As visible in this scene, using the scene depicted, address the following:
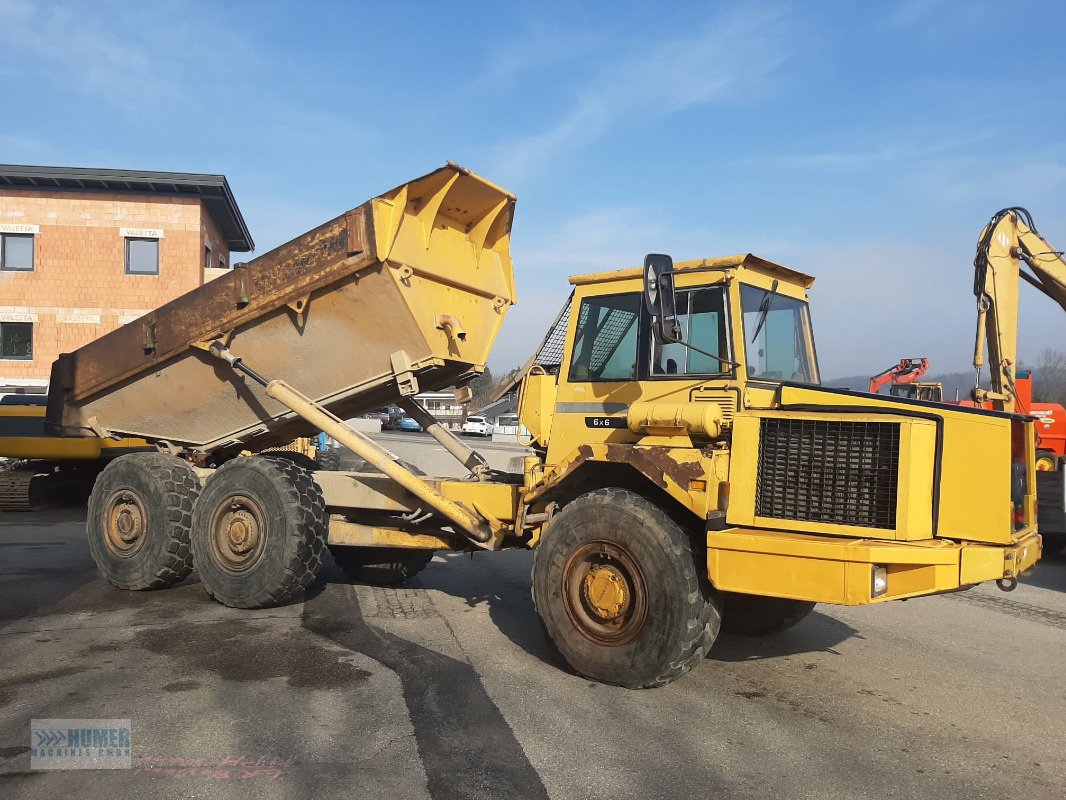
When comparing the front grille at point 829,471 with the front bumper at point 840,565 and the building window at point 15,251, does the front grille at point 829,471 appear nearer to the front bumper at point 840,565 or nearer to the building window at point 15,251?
the front bumper at point 840,565

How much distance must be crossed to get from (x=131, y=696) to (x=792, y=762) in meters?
3.66

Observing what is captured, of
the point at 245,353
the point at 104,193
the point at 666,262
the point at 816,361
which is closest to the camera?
the point at 666,262

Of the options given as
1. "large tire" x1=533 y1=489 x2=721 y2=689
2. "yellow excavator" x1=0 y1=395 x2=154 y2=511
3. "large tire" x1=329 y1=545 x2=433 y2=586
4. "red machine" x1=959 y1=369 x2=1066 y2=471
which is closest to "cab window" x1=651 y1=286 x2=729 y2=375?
"large tire" x1=533 y1=489 x2=721 y2=689

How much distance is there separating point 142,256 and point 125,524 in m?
23.2

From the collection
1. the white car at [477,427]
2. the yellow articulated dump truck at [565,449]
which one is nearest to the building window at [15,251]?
the yellow articulated dump truck at [565,449]

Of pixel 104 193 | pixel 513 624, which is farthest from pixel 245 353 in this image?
pixel 104 193

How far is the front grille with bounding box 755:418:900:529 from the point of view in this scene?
15.0ft

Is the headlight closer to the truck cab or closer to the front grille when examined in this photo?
the truck cab

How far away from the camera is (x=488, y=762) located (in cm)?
410

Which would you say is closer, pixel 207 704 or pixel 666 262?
pixel 207 704

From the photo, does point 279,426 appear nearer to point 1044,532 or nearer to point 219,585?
point 219,585

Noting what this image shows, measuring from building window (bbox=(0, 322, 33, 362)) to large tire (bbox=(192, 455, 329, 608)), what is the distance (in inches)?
982

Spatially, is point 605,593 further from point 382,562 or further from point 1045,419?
point 1045,419

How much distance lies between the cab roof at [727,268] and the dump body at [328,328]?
1404mm
